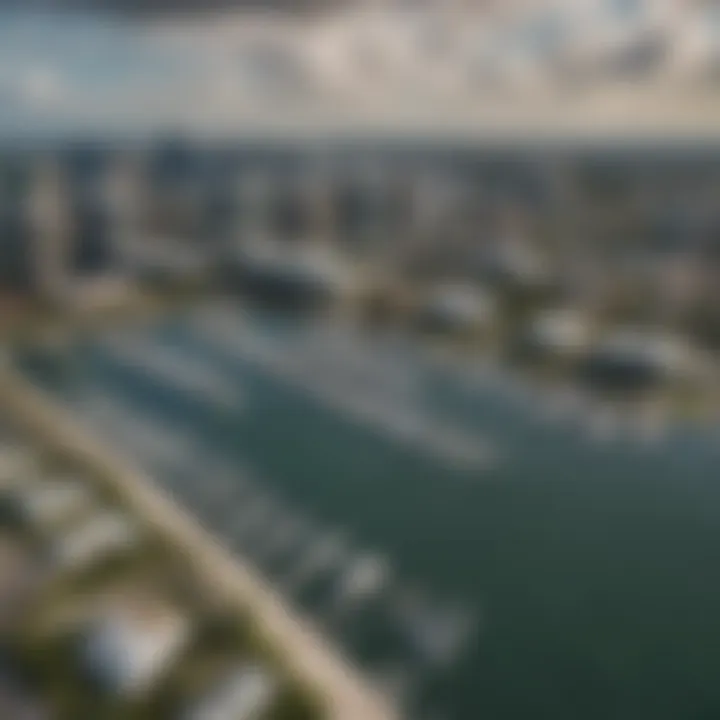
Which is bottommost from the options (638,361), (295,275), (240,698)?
(240,698)

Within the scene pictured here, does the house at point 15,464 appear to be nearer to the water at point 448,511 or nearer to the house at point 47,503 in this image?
the house at point 47,503

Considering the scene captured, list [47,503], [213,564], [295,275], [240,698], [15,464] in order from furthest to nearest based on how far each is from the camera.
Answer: [295,275] < [15,464] < [47,503] < [213,564] < [240,698]

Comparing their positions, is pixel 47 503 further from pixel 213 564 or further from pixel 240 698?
pixel 240 698

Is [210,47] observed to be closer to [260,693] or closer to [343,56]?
[343,56]

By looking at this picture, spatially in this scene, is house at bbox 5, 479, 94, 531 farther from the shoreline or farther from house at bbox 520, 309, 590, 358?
house at bbox 520, 309, 590, 358

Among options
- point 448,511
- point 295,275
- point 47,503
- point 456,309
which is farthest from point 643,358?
point 47,503

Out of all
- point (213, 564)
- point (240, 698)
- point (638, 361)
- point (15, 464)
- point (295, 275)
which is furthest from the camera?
point (295, 275)

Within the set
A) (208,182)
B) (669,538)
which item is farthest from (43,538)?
(669,538)
